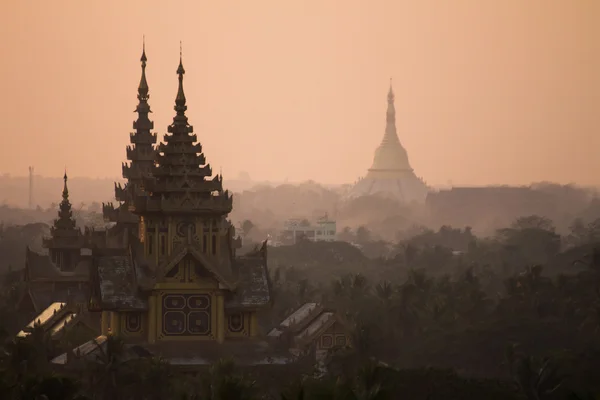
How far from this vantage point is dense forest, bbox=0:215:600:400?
7275 centimetres

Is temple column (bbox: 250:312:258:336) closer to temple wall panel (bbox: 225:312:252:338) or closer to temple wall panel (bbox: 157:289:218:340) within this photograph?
temple wall panel (bbox: 225:312:252:338)

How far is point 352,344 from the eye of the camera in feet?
297

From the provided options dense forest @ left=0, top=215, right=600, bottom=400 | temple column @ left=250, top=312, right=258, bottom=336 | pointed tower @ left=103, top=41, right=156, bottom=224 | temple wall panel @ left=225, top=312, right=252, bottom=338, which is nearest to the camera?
dense forest @ left=0, top=215, right=600, bottom=400

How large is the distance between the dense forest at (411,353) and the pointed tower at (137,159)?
658cm

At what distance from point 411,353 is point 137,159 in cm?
1774

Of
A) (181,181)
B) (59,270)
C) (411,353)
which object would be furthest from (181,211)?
(59,270)

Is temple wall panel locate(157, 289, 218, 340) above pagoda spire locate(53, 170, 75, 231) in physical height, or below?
below

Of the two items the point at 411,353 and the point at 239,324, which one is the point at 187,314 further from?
the point at 411,353

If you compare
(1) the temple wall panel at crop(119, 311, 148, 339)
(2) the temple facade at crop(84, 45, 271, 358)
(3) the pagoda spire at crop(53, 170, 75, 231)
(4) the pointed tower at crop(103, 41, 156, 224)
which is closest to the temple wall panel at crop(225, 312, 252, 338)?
(2) the temple facade at crop(84, 45, 271, 358)

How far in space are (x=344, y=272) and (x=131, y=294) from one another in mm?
82045

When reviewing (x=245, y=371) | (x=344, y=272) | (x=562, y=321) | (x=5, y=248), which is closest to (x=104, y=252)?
(x=245, y=371)

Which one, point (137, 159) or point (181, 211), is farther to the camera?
point (137, 159)

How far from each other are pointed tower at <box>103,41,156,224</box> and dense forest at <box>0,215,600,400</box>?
6583 mm

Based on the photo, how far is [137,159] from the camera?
109125 mm
